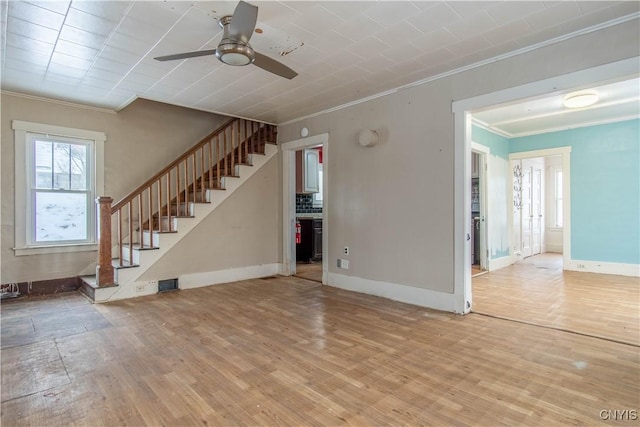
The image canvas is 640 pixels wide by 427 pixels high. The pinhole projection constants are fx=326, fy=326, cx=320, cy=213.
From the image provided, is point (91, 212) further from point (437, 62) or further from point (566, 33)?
point (566, 33)

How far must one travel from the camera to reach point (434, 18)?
2545 mm

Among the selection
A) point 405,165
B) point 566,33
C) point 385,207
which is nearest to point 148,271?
point 385,207

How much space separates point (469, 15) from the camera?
8.23 feet

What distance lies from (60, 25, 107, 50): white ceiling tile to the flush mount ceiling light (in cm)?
544

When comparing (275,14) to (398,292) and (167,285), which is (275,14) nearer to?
(398,292)

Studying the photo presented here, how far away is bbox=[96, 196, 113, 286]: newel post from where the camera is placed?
410cm

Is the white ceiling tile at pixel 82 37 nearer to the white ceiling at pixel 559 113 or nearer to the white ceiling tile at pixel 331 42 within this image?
the white ceiling tile at pixel 331 42

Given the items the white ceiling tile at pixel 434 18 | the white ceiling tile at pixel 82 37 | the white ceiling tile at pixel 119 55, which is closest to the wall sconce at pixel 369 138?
the white ceiling tile at pixel 434 18

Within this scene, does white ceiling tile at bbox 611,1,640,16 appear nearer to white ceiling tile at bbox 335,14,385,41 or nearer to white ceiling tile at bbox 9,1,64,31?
white ceiling tile at bbox 335,14,385,41

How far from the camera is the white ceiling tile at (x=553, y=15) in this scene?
2.40 metres

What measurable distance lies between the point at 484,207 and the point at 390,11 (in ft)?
15.4

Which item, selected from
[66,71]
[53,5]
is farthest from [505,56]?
[66,71]

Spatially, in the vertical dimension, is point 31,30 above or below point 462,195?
above

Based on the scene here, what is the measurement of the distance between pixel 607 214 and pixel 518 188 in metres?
1.77
